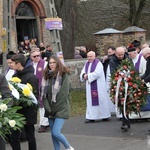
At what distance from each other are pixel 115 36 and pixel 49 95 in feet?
48.5

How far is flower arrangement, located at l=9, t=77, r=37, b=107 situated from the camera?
7.97 m

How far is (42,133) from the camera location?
39.0 ft

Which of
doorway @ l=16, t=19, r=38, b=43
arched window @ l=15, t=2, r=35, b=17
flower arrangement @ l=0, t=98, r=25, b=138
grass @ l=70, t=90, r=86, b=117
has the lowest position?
grass @ l=70, t=90, r=86, b=117

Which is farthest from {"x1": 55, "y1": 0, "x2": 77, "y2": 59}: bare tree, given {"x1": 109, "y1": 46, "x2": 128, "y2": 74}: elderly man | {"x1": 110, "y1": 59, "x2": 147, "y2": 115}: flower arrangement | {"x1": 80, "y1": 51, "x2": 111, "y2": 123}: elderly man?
{"x1": 110, "y1": 59, "x2": 147, "y2": 115}: flower arrangement

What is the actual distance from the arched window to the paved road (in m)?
12.0

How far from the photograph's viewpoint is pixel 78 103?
17109mm

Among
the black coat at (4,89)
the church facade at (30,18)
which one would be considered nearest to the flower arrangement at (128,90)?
the black coat at (4,89)

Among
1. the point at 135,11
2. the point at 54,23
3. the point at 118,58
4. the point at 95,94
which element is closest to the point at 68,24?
the point at 54,23

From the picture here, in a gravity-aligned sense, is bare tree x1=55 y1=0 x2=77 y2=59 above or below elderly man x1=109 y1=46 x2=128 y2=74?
above

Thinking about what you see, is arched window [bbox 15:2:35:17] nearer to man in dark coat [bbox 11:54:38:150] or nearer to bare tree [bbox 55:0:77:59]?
bare tree [bbox 55:0:77:59]

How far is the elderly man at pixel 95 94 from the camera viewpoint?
13289mm

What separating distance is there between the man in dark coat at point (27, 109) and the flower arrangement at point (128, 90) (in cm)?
307

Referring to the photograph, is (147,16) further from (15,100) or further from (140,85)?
(15,100)

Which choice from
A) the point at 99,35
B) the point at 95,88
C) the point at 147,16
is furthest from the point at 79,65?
the point at 147,16
